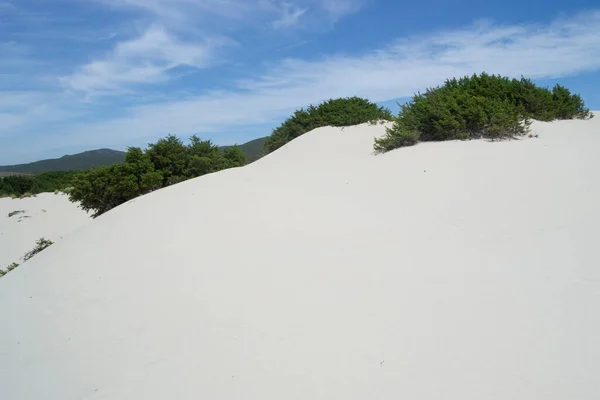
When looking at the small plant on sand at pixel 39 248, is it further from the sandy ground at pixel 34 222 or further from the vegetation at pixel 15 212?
the vegetation at pixel 15 212

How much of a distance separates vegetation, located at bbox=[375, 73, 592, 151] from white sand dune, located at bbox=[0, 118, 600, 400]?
2.35m

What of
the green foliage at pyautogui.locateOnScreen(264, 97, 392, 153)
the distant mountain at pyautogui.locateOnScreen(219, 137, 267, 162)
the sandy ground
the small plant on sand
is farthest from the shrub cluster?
the green foliage at pyautogui.locateOnScreen(264, 97, 392, 153)

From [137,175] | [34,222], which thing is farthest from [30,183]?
[137,175]

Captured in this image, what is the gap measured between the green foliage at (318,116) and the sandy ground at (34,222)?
425 inches

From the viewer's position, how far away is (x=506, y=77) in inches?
541

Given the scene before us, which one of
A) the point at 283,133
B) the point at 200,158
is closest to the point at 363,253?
the point at 200,158

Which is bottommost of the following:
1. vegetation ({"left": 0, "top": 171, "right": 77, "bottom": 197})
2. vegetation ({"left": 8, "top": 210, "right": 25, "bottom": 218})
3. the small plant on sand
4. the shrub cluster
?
the small plant on sand

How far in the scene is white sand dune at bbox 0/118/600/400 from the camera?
8.96ft

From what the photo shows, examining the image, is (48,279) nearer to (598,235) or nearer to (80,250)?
(80,250)

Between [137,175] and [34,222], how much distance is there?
37.3ft

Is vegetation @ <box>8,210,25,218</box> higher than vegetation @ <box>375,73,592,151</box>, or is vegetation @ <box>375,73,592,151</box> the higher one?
vegetation @ <box>375,73,592,151</box>

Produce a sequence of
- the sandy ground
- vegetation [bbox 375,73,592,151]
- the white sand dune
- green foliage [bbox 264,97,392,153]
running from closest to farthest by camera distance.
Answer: the white sand dune, vegetation [bbox 375,73,592,151], the sandy ground, green foliage [bbox 264,97,392,153]

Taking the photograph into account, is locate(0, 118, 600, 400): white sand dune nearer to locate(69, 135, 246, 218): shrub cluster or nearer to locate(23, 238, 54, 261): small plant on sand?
locate(23, 238, 54, 261): small plant on sand

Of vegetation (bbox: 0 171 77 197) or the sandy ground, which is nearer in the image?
the sandy ground
